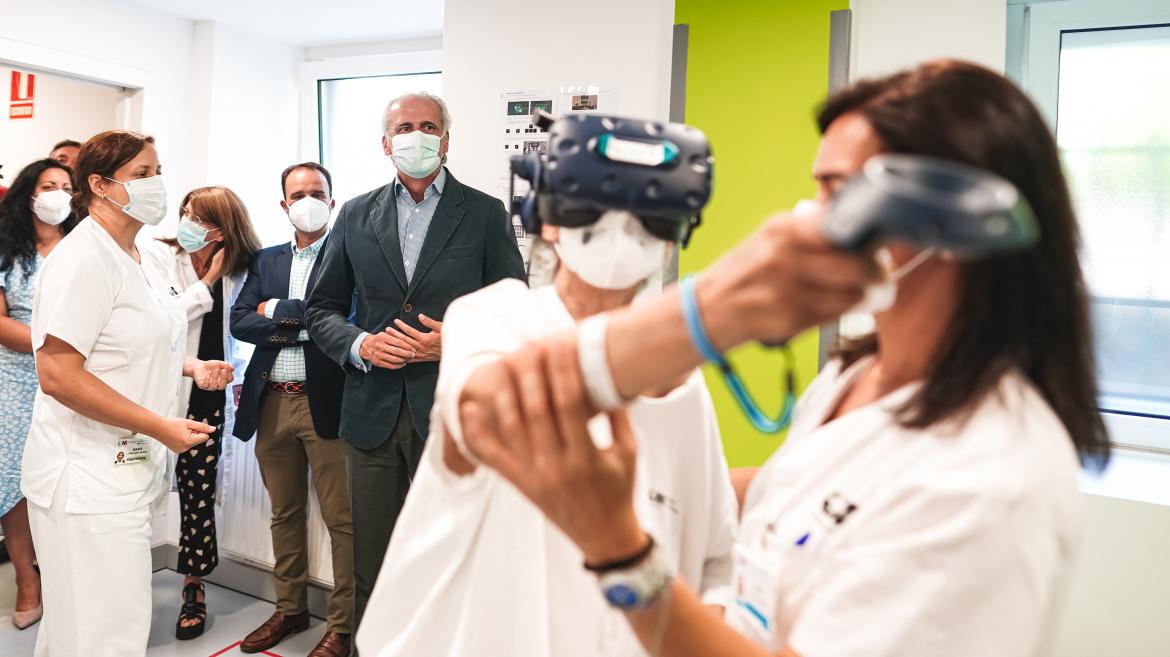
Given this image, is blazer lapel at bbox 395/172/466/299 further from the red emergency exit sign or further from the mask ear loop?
the red emergency exit sign

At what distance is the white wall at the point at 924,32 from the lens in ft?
7.76

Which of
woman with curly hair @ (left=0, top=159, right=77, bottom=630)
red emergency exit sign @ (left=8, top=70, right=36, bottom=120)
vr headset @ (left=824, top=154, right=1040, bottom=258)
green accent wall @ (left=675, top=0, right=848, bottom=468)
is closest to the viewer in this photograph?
vr headset @ (left=824, top=154, right=1040, bottom=258)

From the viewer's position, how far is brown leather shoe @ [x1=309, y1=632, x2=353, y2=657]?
114 inches

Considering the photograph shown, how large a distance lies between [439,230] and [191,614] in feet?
6.49

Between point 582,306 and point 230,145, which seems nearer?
point 582,306

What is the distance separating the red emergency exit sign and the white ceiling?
704 mm

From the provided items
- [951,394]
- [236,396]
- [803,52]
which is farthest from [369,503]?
[951,394]

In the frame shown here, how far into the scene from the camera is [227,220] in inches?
130

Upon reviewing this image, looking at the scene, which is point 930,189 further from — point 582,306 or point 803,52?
point 803,52

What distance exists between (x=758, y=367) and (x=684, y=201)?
1.85 metres

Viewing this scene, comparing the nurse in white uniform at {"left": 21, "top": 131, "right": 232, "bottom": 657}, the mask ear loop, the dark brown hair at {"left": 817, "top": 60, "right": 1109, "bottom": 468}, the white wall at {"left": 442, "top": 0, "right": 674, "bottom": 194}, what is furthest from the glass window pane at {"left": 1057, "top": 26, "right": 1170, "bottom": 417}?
the nurse in white uniform at {"left": 21, "top": 131, "right": 232, "bottom": 657}

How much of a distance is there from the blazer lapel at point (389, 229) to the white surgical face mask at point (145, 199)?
647mm

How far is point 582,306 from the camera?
1.01 metres

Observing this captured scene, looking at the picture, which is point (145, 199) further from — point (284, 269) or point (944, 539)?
point (944, 539)
